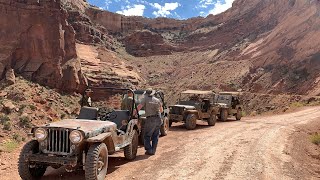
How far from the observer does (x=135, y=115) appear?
31.0 ft

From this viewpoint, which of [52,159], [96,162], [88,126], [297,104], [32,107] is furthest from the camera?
[297,104]

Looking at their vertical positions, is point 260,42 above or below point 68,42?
above

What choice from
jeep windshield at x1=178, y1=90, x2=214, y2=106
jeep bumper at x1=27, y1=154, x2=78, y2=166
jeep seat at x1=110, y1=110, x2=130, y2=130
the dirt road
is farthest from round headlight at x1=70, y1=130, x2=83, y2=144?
jeep windshield at x1=178, y1=90, x2=214, y2=106

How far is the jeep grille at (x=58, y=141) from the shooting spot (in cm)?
669

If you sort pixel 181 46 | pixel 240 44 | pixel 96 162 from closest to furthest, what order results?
1. pixel 96 162
2. pixel 240 44
3. pixel 181 46

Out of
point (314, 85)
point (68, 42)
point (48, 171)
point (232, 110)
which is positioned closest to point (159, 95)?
point (48, 171)

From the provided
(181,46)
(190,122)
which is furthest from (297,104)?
(181,46)

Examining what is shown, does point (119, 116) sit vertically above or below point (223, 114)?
above

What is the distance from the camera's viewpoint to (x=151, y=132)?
10.0 meters

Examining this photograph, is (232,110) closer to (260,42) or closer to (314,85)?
(314,85)

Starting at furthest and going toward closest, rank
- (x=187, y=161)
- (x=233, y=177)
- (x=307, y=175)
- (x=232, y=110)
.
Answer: (x=232, y=110) → (x=187, y=161) → (x=307, y=175) → (x=233, y=177)

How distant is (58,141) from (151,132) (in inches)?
148

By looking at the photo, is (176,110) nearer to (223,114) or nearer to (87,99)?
(223,114)

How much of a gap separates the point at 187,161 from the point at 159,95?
5.56 meters
